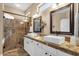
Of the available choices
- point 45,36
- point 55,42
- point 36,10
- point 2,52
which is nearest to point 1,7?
point 36,10

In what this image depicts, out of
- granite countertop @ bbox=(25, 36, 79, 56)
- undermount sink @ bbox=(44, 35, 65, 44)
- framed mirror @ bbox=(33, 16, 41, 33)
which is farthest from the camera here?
framed mirror @ bbox=(33, 16, 41, 33)

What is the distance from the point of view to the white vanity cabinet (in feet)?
4.81

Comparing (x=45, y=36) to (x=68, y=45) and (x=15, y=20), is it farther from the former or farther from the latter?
(x=15, y=20)

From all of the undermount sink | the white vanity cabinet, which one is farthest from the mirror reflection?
the white vanity cabinet

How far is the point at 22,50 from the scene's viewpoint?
1.57m

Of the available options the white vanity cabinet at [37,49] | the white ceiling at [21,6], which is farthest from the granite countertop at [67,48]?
the white ceiling at [21,6]

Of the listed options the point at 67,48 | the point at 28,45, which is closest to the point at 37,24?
the point at 28,45

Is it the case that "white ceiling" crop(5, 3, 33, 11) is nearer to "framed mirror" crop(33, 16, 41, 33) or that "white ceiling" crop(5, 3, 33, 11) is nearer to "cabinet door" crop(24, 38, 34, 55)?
"framed mirror" crop(33, 16, 41, 33)

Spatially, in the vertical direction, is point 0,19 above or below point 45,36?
above

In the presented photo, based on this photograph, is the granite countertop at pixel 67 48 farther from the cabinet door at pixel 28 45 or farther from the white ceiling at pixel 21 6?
the white ceiling at pixel 21 6

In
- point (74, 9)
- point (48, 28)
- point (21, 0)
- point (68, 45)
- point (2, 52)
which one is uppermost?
point (21, 0)

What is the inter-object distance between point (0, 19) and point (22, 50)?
1.67 ft

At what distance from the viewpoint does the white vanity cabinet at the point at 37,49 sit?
4.81 ft

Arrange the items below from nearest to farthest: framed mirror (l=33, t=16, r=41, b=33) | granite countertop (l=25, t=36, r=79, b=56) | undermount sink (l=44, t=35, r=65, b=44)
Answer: granite countertop (l=25, t=36, r=79, b=56) < undermount sink (l=44, t=35, r=65, b=44) < framed mirror (l=33, t=16, r=41, b=33)
